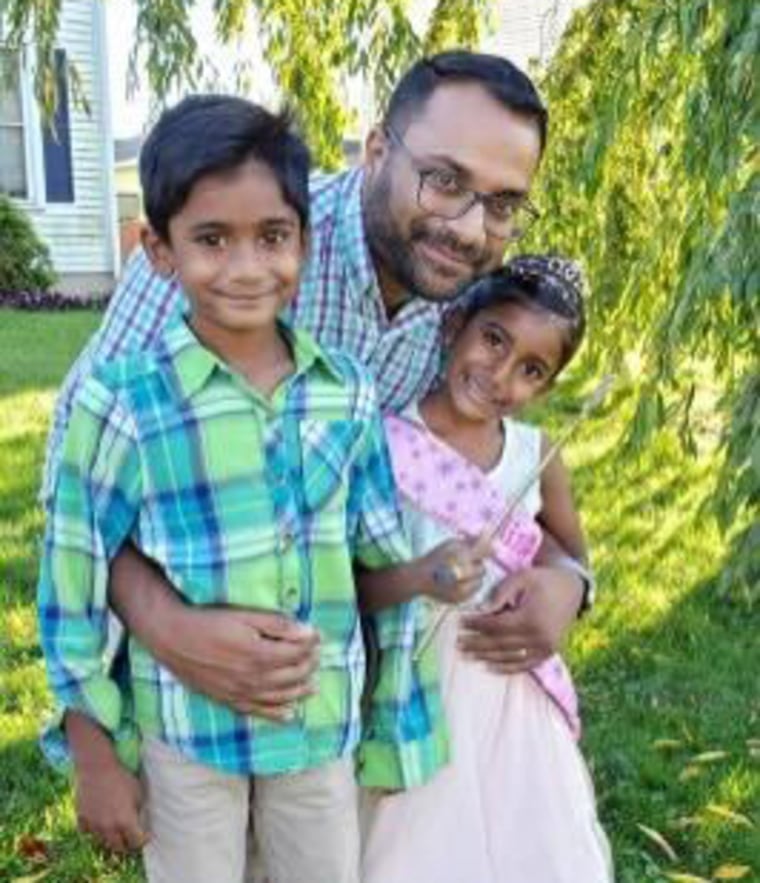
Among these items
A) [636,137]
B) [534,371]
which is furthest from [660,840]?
[636,137]

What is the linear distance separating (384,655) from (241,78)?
330 cm

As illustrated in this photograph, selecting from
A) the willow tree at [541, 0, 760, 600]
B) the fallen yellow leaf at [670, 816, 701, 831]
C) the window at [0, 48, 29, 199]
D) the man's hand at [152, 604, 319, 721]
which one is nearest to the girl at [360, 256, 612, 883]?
the man's hand at [152, 604, 319, 721]

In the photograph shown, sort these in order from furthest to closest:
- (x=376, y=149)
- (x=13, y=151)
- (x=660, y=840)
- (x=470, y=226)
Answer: (x=13, y=151) < (x=660, y=840) < (x=376, y=149) < (x=470, y=226)

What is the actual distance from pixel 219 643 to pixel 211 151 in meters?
0.55

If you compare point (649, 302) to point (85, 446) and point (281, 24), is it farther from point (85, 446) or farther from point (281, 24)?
point (85, 446)

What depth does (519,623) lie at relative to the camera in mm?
Answer: 1968

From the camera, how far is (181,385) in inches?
65.6

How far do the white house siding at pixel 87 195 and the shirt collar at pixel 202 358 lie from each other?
12047 mm

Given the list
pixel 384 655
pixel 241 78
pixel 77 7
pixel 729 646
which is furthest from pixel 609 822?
pixel 77 7

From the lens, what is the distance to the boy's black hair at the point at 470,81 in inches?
80.3

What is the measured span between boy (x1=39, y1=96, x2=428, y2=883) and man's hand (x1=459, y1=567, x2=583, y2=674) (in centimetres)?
24

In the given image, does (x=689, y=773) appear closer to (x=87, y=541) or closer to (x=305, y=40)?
(x=87, y=541)

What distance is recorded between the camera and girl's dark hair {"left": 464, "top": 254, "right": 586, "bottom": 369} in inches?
A: 80.0

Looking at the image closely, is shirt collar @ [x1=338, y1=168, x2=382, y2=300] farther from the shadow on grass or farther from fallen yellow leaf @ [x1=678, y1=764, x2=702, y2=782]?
fallen yellow leaf @ [x1=678, y1=764, x2=702, y2=782]
